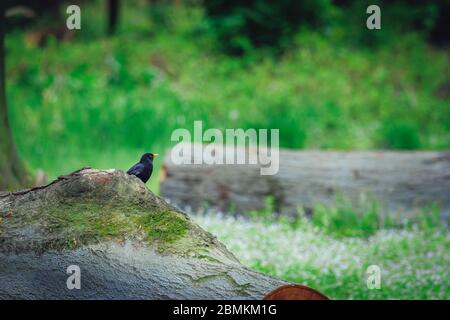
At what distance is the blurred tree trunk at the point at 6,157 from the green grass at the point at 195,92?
205 centimetres

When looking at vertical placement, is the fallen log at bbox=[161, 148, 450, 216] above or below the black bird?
below

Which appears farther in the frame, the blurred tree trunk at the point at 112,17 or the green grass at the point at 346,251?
the blurred tree trunk at the point at 112,17

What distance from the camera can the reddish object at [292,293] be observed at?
3.15 metres

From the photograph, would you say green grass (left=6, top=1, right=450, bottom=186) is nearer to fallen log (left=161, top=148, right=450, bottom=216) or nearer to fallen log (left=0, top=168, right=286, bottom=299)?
fallen log (left=161, top=148, right=450, bottom=216)

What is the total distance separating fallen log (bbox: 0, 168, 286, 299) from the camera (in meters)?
3.32

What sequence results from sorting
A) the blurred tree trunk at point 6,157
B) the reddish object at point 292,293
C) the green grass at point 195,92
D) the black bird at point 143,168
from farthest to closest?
the green grass at point 195,92 < the blurred tree trunk at point 6,157 < the black bird at point 143,168 < the reddish object at point 292,293

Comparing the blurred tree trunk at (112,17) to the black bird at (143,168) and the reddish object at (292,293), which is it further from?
the reddish object at (292,293)

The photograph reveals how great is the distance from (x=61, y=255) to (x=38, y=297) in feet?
0.70

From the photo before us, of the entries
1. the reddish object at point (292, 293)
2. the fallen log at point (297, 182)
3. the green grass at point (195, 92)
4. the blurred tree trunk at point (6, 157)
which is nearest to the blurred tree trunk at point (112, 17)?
the green grass at point (195, 92)

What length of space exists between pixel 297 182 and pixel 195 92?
20.6ft

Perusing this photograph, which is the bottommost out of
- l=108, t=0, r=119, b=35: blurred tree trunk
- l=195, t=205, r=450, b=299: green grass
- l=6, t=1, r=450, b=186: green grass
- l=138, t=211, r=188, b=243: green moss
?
l=195, t=205, r=450, b=299: green grass

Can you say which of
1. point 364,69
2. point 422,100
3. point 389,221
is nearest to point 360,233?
point 389,221

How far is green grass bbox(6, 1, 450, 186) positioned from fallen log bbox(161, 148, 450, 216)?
722mm

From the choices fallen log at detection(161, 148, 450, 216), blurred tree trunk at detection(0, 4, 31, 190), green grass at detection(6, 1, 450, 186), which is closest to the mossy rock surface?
blurred tree trunk at detection(0, 4, 31, 190)
